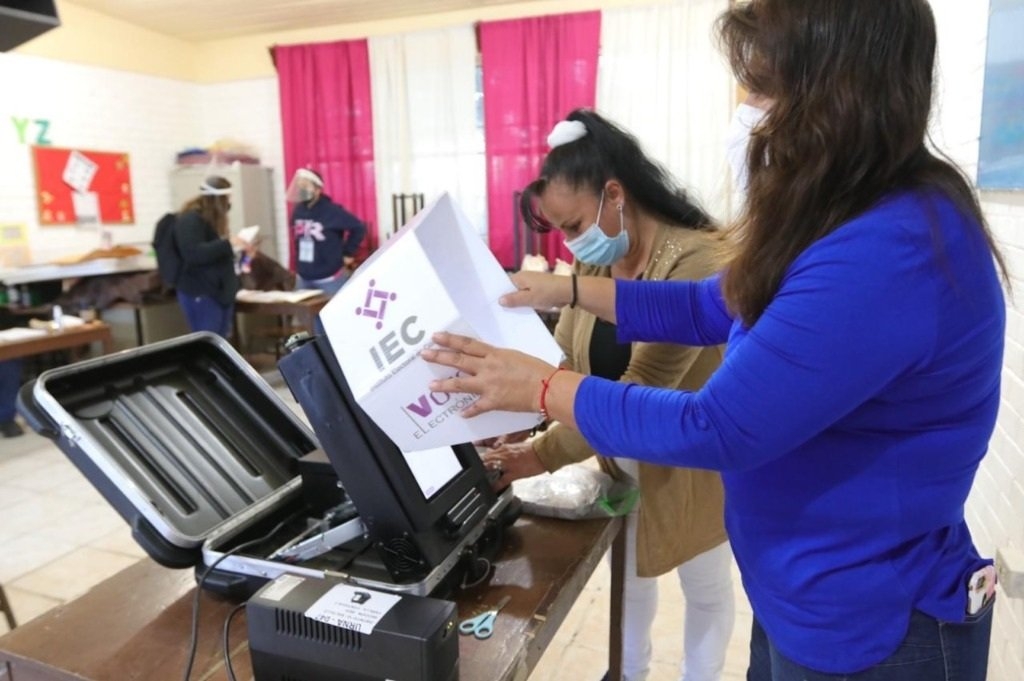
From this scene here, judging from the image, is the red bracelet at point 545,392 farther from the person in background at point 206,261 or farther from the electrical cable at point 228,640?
the person in background at point 206,261

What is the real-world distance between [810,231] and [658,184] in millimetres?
845

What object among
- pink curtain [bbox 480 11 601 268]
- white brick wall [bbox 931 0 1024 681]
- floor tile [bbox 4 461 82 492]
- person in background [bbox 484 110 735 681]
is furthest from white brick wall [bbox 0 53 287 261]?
white brick wall [bbox 931 0 1024 681]

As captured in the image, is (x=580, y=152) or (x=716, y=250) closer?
(x=716, y=250)

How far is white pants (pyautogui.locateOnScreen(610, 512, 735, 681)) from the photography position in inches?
62.0

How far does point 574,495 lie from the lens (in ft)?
4.02

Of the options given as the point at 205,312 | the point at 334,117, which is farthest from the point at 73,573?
the point at 334,117

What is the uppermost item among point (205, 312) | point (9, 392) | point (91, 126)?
point (91, 126)

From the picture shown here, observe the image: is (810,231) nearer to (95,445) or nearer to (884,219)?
(884,219)

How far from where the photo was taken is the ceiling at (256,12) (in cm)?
549

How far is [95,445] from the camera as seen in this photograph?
3.31ft

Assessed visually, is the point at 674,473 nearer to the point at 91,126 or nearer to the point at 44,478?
the point at 44,478

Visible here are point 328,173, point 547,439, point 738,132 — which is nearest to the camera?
point 738,132

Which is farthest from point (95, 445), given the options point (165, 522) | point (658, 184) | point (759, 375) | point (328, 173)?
point (328, 173)

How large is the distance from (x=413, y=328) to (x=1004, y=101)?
1.40 m
